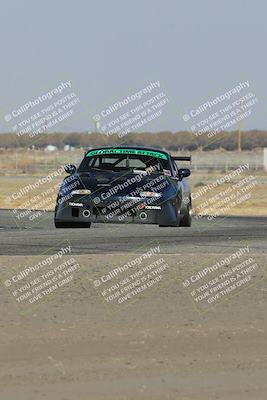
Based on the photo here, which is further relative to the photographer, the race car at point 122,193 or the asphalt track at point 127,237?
the race car at point 122,193

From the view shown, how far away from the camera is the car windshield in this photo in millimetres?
21125

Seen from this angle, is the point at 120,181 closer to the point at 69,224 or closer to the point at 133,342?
the point at 69,224

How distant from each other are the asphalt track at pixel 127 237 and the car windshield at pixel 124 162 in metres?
1.24

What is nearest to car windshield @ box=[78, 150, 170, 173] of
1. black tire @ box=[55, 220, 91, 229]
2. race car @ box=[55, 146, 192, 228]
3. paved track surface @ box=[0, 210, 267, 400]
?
race car @ box=[55, 146, 192, 228]

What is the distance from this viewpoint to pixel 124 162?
21.3 metres

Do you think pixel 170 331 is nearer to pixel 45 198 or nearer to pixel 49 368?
pixel 49 368

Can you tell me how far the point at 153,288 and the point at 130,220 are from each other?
7.73 m

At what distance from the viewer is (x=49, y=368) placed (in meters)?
8.58

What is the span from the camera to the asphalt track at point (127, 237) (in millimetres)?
17234

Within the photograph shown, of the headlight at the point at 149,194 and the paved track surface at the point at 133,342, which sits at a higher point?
the paved track surface at the point at 133,342

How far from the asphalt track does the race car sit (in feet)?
1.10

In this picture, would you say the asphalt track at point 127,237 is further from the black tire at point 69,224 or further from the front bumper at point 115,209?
the front bumper at point 115,209

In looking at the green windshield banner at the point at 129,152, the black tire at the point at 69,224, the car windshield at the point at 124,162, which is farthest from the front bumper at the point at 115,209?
the green windshield banner at the point at 129,152

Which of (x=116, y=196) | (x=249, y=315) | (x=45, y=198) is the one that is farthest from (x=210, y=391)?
(x=45, y=198)
